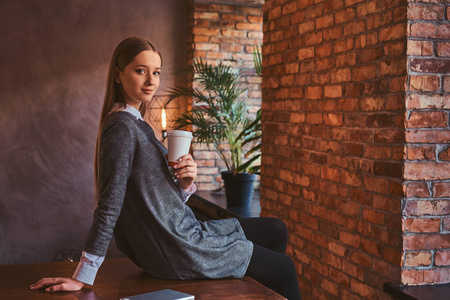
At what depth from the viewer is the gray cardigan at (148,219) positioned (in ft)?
5.47

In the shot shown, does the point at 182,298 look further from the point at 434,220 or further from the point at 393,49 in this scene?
the point at 393,49

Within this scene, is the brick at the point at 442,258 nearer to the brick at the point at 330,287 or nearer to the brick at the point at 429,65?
the brick at the point at 330,287

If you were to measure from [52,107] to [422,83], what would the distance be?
11.9 ft

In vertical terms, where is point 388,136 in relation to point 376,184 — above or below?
above

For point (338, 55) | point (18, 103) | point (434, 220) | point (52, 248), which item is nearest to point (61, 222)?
point (52, 248)

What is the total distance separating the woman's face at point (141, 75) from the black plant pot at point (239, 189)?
2.22 meters

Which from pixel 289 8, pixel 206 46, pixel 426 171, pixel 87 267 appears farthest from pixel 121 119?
Answer: pixel 206 46

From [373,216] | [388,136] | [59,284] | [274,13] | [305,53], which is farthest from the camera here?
[274,13]

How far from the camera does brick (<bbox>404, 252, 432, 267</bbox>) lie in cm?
204

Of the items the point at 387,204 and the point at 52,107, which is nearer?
the point at 387,204

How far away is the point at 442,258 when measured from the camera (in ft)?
6.82

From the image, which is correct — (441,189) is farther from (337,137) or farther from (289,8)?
(289,8)

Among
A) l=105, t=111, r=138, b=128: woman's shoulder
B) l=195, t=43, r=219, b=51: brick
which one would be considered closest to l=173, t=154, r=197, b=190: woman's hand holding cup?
l=105, t=111, r=138, b=128: woman's shoulder

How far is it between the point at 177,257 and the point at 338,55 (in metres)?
1.29
